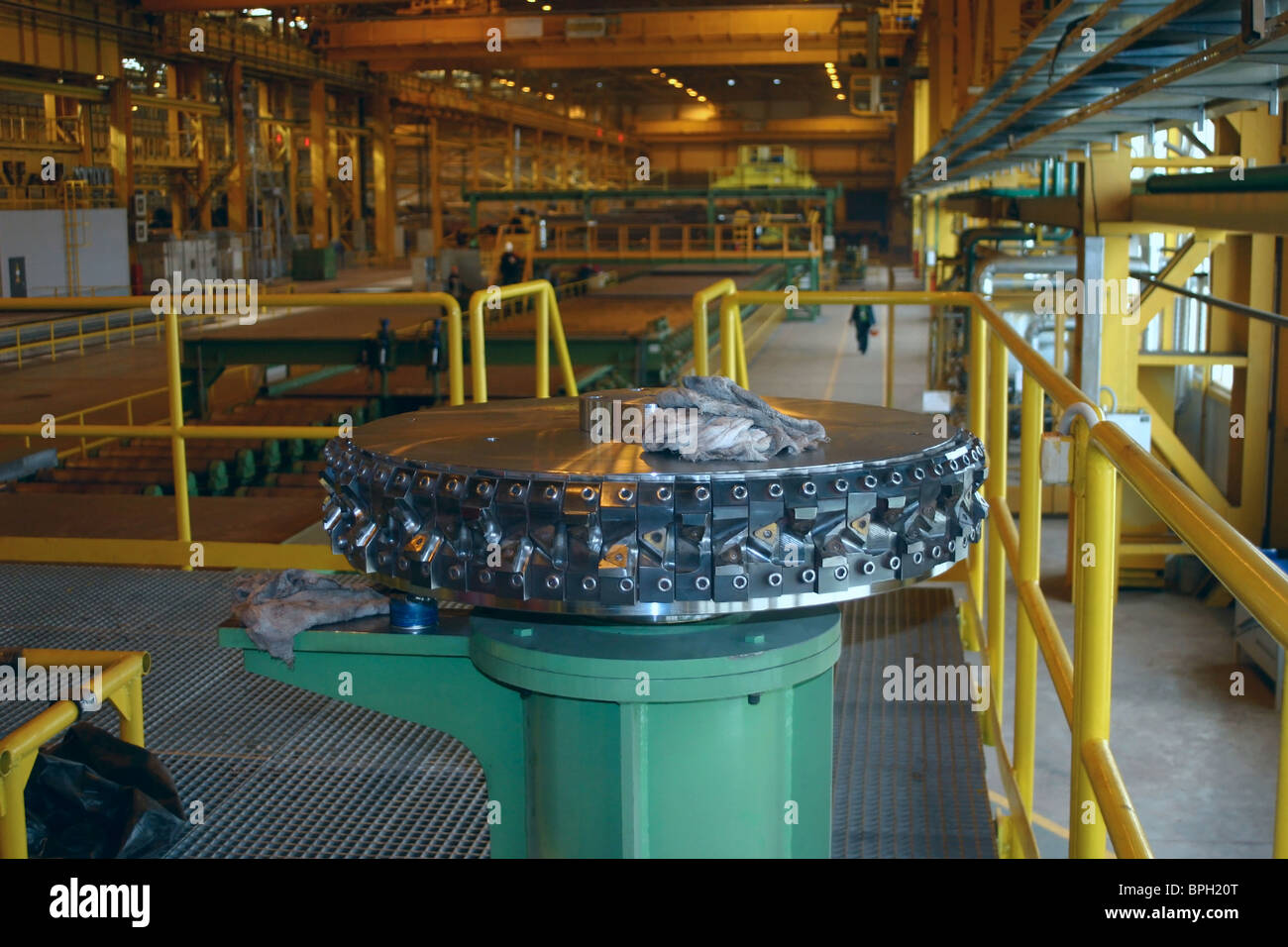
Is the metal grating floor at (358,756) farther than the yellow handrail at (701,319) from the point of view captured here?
No

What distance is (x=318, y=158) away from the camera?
1319 inches

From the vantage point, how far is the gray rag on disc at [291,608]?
198 cm

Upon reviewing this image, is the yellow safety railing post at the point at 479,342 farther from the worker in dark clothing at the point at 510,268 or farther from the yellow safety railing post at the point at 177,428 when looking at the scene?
the worker in dark clothing at the point at 510,268

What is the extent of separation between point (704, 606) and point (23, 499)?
Answer: 545 cm

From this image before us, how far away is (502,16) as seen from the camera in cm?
2498

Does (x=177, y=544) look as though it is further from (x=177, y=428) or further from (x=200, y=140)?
(x=200, y=140)

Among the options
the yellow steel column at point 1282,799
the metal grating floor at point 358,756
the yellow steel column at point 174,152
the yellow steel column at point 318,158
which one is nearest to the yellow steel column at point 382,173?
the yellow steel column at point 318,158

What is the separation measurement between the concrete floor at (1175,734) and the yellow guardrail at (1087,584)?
370cm

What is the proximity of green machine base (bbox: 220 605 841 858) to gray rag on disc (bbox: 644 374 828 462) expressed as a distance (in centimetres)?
27

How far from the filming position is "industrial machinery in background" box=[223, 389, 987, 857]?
1627 millimetres

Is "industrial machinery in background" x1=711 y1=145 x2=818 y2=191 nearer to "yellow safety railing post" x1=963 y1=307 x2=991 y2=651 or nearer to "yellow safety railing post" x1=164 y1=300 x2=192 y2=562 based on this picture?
"yellow safety railing post" x1=164 y1=300 x2=192 y2=562

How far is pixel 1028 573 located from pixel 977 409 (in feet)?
4.80

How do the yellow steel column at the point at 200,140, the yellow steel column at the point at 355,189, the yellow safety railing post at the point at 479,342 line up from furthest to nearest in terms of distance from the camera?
the yellow steel column at the point at 355,189, the yellow steel column at the point at 200,140, the yellow safety railing post at the point at 479,342
